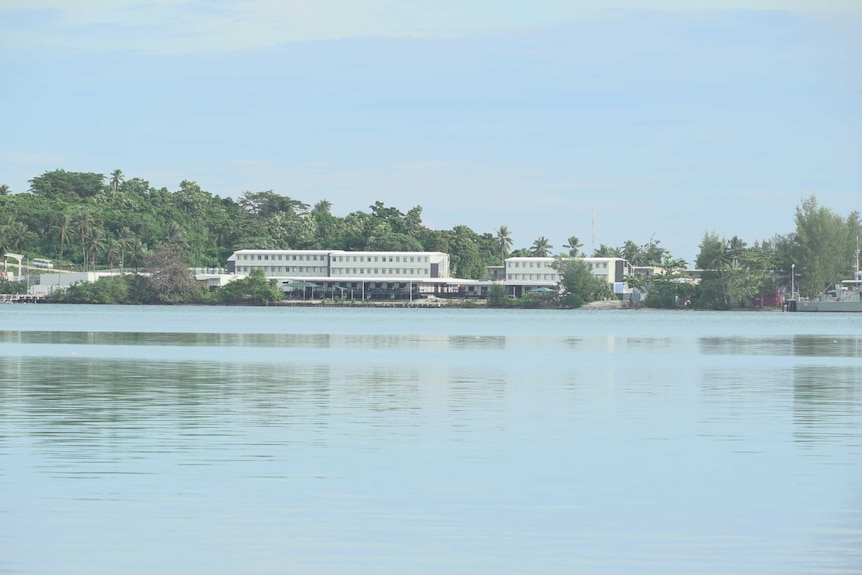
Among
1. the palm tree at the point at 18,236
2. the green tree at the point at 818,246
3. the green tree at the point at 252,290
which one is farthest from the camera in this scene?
the palm tree at the point at 18,236

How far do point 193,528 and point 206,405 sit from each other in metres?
14.2

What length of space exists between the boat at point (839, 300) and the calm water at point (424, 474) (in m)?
144

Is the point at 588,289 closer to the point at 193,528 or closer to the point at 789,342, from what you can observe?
the point at 789,342

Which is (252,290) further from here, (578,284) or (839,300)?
(839,300)

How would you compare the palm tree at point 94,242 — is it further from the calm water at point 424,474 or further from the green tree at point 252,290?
the calm water at point 424,474

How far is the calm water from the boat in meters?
144

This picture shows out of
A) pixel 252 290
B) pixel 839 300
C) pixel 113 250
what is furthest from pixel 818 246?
pixel 113 250

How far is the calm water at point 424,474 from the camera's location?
13.1 metres

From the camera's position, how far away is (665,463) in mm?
19828

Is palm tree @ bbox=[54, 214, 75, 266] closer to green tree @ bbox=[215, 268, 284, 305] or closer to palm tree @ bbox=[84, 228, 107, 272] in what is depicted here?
palm tree @ bbox=[84, 228, 107, 272]

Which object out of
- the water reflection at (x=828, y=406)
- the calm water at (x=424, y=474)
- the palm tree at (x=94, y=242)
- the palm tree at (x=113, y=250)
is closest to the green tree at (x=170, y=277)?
the palm tree at (x=113, y=250)

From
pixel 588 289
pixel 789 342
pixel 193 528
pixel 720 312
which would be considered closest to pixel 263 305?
pixel 588 289

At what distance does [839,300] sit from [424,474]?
552 feet

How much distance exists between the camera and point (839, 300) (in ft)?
577
